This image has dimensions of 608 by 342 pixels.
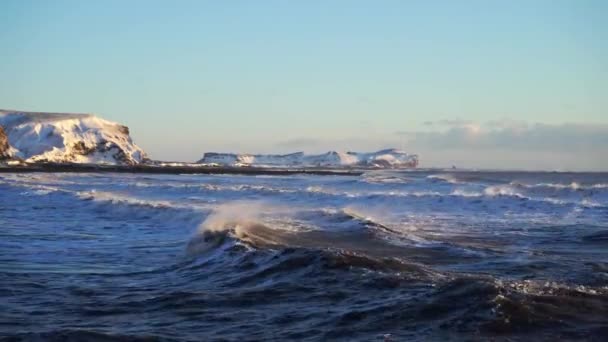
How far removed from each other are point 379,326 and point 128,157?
118 m

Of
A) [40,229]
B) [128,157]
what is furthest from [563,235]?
[128,157]

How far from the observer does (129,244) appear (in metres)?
14.8

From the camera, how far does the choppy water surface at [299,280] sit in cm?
679

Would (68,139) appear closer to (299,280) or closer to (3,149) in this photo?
(3,149)

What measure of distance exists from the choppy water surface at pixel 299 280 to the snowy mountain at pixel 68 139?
96452 mm

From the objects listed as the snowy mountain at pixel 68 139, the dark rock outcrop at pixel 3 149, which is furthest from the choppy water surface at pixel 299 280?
the snowy mountain at pixel 68 139

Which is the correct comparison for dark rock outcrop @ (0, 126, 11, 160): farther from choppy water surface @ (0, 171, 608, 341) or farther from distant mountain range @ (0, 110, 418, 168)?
choppy water surface @ (0, 171, 608, 341)

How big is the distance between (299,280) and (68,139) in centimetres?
11391

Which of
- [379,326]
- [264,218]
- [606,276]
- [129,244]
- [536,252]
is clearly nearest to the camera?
[379,326]

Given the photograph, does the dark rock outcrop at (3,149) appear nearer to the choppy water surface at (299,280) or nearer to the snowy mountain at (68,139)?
the snowy mountain at (68,139)

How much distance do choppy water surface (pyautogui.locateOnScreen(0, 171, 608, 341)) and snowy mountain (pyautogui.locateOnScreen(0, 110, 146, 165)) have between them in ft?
316

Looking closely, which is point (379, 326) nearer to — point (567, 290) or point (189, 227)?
point (567, 290)

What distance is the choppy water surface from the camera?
22.3 feet

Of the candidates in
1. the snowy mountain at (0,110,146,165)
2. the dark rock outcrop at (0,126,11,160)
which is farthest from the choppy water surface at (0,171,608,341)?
the snowy mountain at (0,110,146,165)
